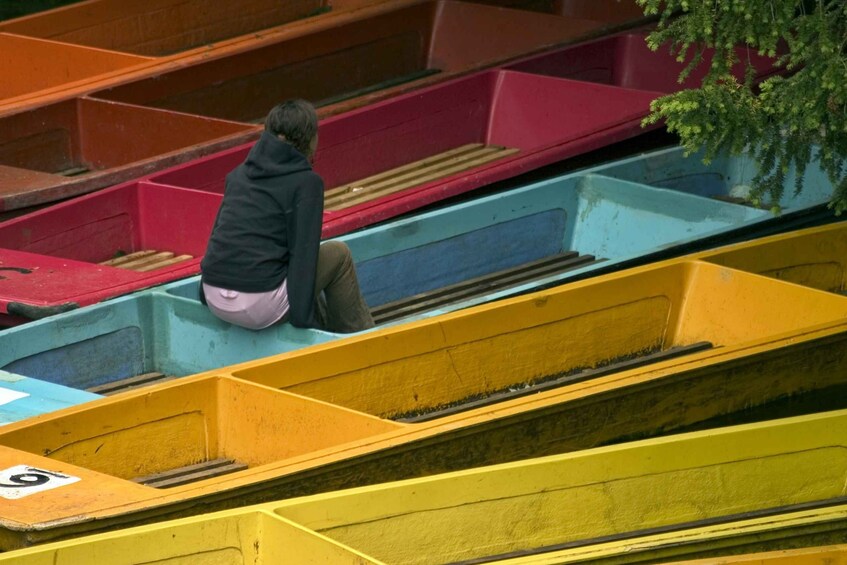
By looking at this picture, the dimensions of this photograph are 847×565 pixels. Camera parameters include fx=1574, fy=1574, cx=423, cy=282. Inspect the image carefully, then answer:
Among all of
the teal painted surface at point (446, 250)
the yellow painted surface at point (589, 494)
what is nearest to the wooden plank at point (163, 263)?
the teal painted surface at point (446, 250)

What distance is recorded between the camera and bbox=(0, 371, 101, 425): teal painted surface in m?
4.33

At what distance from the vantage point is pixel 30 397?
4.44 metres

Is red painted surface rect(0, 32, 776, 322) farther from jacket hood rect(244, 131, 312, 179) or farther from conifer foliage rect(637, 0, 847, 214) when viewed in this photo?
conifer foliage rect(637, 0, 847, 214)

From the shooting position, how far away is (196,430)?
4.38 m

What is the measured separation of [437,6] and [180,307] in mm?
4057

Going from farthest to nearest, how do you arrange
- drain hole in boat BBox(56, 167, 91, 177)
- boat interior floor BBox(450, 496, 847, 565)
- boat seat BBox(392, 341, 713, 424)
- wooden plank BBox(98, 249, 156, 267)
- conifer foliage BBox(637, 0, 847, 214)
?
1. drain hole in boat BBox(56, 167, 91, 177)
2. wooden plank BBox(98, 249, 156, 267)
3. boat seat BBox(392, 341, 713, 424)
4. conifer foliage BBox(637, 0, 847, 214)
5. boat interior floor BBox(450, 496, 847, 565)

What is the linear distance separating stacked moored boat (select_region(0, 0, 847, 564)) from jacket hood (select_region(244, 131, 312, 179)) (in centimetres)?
51

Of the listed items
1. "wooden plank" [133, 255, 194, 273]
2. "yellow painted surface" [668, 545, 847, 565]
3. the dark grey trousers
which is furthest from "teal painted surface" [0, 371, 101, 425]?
"yellow painted surface" [668, 545, 847, 565]

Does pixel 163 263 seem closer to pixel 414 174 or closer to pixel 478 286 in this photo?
pixel 478 286

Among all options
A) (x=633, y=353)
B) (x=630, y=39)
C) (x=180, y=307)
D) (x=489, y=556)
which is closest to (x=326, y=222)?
(x=180, y=307)

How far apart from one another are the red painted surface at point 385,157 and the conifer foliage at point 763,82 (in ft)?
5.91

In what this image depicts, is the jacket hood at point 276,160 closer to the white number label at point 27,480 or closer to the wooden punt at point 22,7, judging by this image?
the white number label at point 27,480

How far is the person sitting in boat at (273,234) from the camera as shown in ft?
16.0

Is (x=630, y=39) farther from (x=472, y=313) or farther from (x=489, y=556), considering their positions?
(x=489, y=556)
